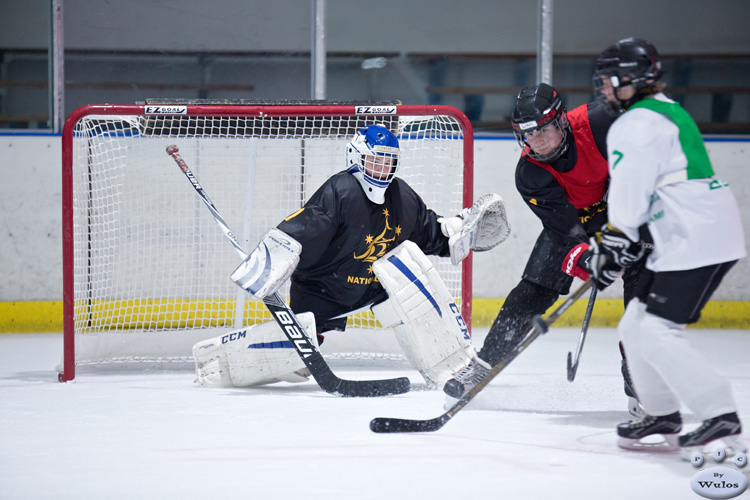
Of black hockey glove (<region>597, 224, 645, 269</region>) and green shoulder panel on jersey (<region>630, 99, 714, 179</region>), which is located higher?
green shoulder panel on jersey (<region>630, 99, 714, 179</region>)

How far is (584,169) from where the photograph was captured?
2643 mm

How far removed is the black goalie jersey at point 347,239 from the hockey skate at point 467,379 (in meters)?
0.47

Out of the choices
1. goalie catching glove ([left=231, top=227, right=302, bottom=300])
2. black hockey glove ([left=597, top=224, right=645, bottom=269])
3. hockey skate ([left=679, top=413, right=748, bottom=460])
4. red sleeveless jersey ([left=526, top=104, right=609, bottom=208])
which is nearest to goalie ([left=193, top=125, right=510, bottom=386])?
goalie catching glove ([left=231, top=227, right=302, bottom=300])

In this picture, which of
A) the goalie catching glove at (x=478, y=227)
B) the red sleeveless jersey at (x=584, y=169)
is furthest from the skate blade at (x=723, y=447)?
the goalie catching glove at (x=478, y=227)

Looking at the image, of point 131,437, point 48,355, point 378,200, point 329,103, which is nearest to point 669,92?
point 329,103

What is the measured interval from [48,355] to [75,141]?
104 cm

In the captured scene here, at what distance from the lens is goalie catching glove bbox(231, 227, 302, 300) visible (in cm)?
277

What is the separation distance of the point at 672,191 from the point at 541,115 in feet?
2.27

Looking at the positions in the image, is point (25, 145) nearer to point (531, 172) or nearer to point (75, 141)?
point (75, 141)

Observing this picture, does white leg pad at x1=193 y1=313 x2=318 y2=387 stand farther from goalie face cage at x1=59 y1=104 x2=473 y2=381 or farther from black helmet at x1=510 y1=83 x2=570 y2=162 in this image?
black helmet at x1=510 y1=83 x2=570 y2=162

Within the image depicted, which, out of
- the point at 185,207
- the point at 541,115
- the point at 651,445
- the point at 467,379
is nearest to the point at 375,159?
the point at 541,115

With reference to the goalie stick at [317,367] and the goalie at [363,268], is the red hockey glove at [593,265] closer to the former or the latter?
the goalie at [363,268]

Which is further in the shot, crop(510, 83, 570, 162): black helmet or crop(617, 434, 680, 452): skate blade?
crop(510, 83, 570, 162): black helmet

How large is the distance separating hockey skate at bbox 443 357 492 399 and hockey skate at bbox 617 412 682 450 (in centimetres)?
65
